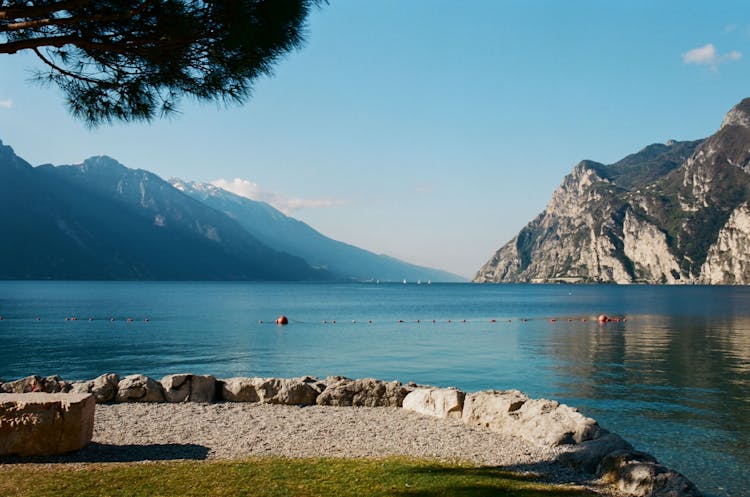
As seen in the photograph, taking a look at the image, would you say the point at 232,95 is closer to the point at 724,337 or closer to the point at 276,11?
the point at 276,11

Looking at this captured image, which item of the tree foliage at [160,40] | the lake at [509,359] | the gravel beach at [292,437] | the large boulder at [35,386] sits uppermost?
the tree foliage at [160,40]

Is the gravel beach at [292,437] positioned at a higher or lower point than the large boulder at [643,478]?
lower

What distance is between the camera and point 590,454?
41.5 feet

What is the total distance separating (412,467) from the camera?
11.5 m

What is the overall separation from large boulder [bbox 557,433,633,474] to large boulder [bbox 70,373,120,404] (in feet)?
41.3

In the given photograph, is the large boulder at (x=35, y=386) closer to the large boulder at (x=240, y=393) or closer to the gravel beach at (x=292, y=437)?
the gravel beach at (x=292, y=437)

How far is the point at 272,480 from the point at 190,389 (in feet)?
28.6

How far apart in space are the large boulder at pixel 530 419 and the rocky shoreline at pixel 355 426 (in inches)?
1.1

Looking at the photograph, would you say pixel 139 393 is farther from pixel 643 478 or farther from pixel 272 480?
pixel 643 478

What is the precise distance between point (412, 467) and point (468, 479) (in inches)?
44.7

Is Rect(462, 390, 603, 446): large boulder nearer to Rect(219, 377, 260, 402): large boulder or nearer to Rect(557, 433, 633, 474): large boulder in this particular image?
Rect(557, 433, 633, 474): large boulder

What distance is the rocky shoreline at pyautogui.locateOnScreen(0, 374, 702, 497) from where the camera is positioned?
1246 centimetres

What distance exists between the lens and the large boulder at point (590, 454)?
1242cm

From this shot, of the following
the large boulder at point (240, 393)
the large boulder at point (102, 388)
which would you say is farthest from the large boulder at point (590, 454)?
the large boulder at point (102, 388)
